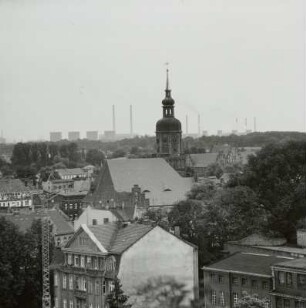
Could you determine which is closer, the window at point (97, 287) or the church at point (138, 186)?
the window at point (97, 287)

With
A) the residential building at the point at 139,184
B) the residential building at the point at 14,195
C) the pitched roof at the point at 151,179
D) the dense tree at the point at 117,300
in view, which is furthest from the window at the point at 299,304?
the residential building at the point at 14,195

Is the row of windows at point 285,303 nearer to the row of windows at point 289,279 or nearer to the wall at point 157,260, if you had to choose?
the row of windows at point 289,279

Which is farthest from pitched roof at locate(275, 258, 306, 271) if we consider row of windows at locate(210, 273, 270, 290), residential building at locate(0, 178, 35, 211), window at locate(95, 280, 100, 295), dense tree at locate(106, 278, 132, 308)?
residential building at locate(0, 178, 35, 211)

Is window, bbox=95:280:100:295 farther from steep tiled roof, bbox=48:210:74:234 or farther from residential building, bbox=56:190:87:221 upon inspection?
residential building, bbox=56:190:87:221

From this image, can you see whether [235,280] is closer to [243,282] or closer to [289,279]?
[243,282]

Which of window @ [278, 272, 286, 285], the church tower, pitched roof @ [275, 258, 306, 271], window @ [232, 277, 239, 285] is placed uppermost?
the church tower

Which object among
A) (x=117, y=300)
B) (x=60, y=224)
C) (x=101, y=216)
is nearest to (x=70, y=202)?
(x=60, y=224)

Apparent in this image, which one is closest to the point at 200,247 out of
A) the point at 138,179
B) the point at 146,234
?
the point at 146,234
